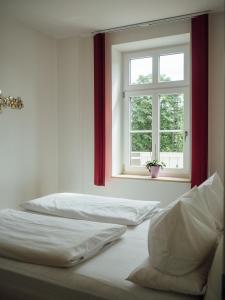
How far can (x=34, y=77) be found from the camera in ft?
11.6

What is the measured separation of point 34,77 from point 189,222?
2.81 m

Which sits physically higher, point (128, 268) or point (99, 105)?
point (99, 105)

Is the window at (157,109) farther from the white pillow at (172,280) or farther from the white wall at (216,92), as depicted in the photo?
the white pillow at (172,280)

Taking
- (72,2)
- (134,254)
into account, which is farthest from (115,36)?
(134,254)

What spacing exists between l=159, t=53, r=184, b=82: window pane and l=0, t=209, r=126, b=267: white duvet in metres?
2.25

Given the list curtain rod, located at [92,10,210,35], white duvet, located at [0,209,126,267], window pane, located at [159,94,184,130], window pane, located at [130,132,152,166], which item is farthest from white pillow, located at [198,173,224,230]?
curtain rod, located at [92,10,210,35]

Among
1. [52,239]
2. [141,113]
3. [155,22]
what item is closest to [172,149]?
[141,113]

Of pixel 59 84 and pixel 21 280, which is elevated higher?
pixel 59 84

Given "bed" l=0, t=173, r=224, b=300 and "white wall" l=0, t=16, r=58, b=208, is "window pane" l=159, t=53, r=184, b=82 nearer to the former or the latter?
"white wall" l=0, t=16, r=58, b=208

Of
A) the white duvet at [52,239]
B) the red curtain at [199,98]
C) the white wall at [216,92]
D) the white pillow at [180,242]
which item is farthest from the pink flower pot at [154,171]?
the white pillow at [180,242]

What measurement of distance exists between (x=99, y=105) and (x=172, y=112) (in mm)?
896

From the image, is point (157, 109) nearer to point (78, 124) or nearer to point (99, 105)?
point (99, 105)

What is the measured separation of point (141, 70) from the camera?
3830mm

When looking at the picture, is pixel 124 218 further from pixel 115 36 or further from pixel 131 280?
pixel 115 36
